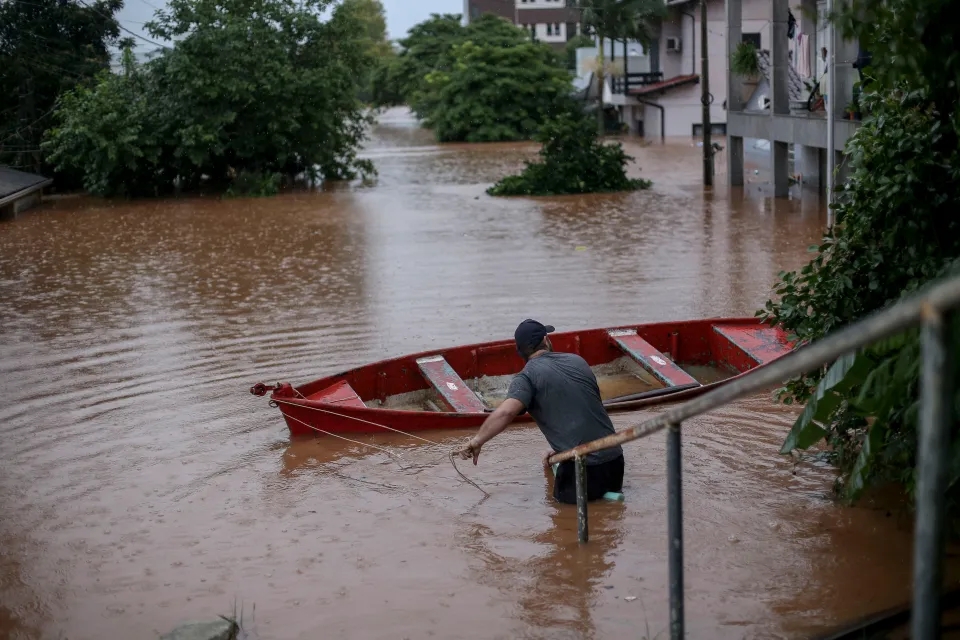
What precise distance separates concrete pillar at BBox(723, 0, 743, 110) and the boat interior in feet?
61.9

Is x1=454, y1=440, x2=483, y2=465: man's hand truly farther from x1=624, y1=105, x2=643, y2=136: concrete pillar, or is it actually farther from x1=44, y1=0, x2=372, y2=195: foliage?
x1=624, y1=105, x2=643, y2=136: concrete pillar

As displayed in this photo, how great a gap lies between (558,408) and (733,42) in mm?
23994

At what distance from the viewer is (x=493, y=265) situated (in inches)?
715

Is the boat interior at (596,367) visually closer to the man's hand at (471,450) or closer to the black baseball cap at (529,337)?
the black baseball cap at (529,337)

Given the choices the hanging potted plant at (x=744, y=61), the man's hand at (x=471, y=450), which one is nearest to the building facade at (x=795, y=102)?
the hanging potted plant at (x=744, y=61)

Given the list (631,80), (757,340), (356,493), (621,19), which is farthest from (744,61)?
(631,80)

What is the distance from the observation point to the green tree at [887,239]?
16.4 ft

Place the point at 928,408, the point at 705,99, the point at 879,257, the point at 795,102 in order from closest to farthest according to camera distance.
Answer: the point at 928,408, the point at 879,257, the point at 795,102, the point at 705,99

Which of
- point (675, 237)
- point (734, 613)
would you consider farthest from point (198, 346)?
point (675, 237)

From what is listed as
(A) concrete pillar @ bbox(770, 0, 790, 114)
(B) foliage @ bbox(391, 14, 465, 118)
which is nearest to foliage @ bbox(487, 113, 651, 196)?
(A) concrete pillar @ bbox(770, 0, 790, 114)

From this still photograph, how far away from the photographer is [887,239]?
22.3 ft

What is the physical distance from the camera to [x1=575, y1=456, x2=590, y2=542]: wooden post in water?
6.25m

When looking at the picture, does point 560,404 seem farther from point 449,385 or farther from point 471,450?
point 449,385

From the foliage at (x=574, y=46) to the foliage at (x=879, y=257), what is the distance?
213ft
